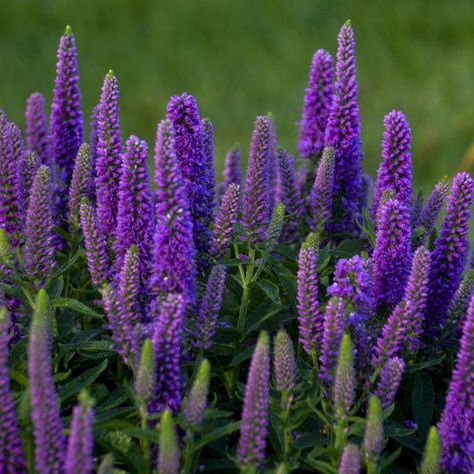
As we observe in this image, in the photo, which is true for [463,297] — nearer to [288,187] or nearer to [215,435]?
[288,187]

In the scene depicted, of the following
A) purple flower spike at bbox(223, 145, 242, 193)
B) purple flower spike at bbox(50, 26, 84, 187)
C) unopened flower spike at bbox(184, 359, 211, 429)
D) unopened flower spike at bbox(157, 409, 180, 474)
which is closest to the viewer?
unopened flower spike at bbox(157, 409, 180, 474)

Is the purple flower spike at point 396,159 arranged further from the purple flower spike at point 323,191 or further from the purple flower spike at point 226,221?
the purple flower spike at point 226,221

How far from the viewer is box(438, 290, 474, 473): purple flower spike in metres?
2.98

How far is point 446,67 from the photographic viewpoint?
1156 cm

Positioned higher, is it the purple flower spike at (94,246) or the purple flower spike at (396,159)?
the purple flower spike at (396,159)

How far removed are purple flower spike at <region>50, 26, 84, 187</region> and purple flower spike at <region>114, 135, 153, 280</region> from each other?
108cm

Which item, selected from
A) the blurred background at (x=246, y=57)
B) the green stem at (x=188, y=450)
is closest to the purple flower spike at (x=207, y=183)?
the green stem at (x=188, y=450)

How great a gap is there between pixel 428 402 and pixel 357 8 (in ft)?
32.8

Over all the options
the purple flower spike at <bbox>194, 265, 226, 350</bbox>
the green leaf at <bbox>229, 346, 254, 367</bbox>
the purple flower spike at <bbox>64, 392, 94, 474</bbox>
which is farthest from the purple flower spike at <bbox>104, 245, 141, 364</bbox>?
the purple flower spike at <bbox>64, 392, 94, 474</bbox>

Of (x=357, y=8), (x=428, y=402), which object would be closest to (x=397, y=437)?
(x=428, y=402)

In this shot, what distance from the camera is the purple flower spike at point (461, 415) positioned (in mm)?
2977

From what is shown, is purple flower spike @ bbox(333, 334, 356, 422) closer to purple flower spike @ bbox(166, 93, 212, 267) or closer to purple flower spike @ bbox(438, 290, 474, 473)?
purple flower spike @ bbox(438, 290, 474, 473)

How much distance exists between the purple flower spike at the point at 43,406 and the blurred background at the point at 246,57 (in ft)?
25.7

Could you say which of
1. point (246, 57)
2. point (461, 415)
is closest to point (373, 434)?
point (461, 415)
